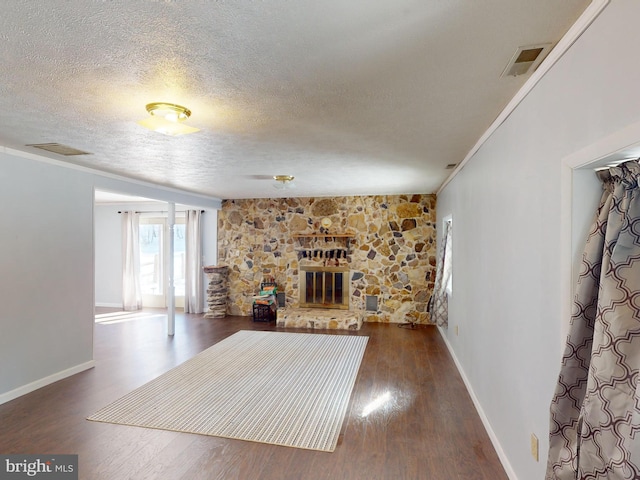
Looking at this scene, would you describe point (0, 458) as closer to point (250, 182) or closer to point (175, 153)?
point (175, 153)

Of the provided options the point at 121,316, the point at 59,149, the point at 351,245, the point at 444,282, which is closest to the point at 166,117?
the point at 59,149

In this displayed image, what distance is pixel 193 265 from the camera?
7402 millimetres

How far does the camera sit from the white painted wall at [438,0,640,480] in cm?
117

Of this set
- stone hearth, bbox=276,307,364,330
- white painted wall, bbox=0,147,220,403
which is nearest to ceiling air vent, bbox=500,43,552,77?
white painted wall, bbox=0,147,220,403

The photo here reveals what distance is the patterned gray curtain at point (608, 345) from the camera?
106 centimetres

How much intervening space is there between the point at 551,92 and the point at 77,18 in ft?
6.68

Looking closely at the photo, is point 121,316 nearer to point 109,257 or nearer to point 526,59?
point 109,257

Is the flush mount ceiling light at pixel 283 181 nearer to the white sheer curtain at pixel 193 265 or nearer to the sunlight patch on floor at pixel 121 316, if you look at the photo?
the white sheer curtain at pixel 193 265

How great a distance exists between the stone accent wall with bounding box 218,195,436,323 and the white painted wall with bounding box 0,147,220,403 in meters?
3.19

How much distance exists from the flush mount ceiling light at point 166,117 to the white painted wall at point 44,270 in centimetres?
225

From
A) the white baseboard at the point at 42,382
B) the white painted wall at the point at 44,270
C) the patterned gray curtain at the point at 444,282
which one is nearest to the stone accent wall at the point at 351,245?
the patterned gray curtain at the point at 444,282

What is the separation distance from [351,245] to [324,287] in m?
1.00

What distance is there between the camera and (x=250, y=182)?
200 inches

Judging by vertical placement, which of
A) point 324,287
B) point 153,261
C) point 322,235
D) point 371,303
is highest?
point 322,235
